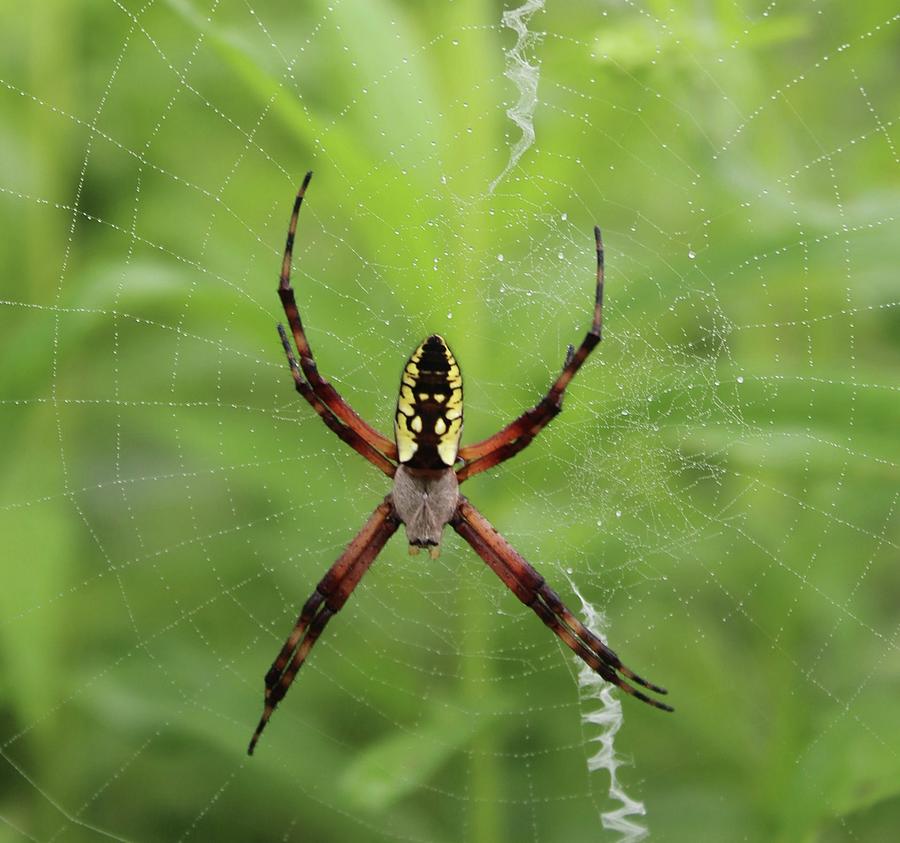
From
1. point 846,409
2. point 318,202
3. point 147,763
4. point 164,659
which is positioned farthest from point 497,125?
point 147,763

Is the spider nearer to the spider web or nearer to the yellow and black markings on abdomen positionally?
the yellow and black markings on abdomen

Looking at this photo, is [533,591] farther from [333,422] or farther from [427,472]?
[333,422]

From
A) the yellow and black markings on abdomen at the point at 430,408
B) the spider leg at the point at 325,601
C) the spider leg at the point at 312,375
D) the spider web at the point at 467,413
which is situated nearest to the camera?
the yellow and black markings on abdomen at the point at 430,408

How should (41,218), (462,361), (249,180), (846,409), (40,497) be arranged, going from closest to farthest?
(846,409)
(462,361)
(40,497)
(41,218)
(249,180)

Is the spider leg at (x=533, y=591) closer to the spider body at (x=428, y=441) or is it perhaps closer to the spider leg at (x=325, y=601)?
the spider body at (x=428, y=441)

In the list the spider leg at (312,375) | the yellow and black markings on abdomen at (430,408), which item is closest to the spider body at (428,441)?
the yellow and black markings on abdomen at (430,408)

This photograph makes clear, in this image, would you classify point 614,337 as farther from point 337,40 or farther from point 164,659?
point 164,659

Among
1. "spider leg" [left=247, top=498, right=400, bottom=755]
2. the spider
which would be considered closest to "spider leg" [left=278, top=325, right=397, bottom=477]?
the spider

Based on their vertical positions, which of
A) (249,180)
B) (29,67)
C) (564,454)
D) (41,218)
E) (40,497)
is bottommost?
(40,497)
